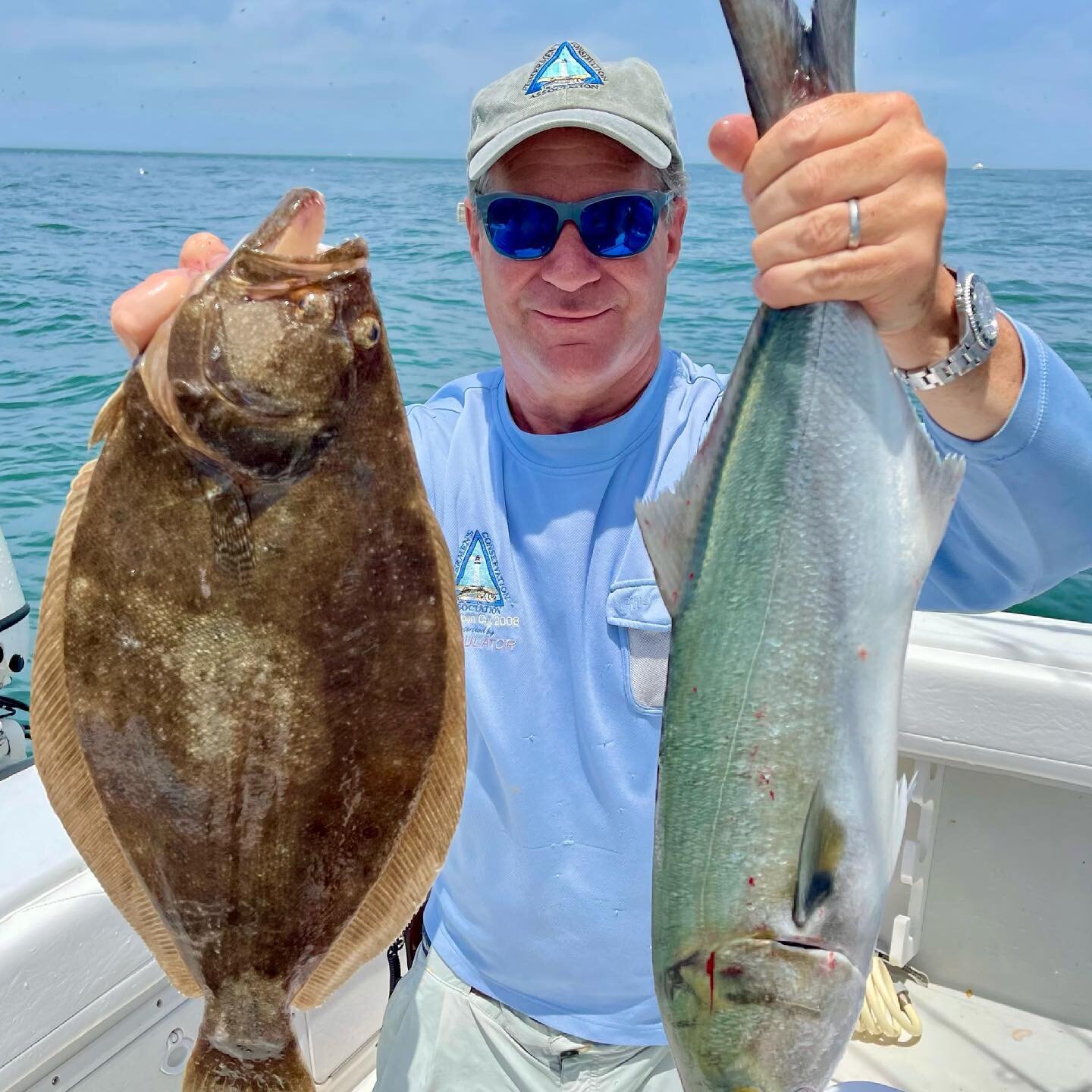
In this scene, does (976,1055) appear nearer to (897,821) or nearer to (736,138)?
(897,821)

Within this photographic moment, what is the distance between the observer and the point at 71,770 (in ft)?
5.20

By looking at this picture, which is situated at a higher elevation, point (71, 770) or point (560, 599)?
point (71, 770)

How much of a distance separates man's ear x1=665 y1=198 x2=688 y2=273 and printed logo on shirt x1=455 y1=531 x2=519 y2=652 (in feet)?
3.18

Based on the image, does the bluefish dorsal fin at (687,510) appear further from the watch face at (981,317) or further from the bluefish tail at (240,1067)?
the bluefish tail at (240,1067)

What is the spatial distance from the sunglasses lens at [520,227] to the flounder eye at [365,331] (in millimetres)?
1093

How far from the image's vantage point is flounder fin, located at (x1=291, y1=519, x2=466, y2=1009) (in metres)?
1.63

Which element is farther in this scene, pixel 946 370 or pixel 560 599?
pixel 560 599

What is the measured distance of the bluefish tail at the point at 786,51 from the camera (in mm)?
1430

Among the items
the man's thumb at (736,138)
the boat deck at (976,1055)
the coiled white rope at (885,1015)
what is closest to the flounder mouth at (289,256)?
the man's thumb at (736,138)

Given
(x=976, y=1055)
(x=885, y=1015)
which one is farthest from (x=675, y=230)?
(x=976, y=1055)

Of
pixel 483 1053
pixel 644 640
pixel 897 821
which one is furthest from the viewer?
pixel 483 1053

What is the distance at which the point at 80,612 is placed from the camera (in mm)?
1500

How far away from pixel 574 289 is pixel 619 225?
191 mm

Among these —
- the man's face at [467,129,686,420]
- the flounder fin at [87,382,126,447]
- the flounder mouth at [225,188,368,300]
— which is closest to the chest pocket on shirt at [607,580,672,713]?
the man's face at [467,129,686,420]
